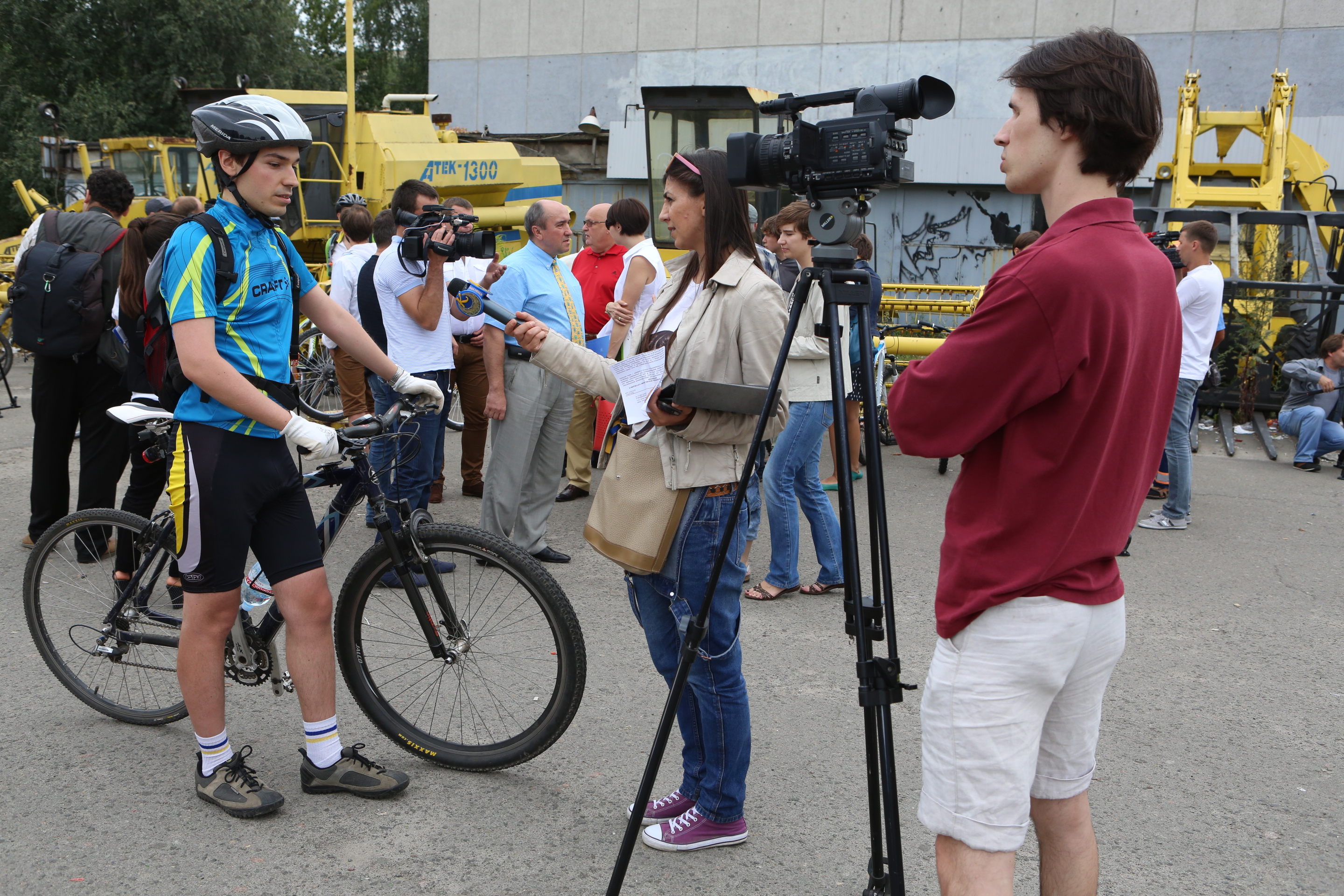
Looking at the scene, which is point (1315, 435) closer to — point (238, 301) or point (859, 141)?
point (859, 141)

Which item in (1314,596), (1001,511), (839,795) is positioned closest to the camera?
(1001,511)

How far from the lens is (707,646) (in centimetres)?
285

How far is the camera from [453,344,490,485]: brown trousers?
7.03m

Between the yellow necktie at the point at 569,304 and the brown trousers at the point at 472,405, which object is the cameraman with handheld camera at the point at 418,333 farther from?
the brown trousers at the point at 472,405

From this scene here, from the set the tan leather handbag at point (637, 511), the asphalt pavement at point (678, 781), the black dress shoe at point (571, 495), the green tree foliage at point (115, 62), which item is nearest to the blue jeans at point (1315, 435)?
the asphalt pavement at point (678, 781)

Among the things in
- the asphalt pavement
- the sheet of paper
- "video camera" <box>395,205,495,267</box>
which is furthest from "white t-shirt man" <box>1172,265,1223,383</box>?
the sheet of paper

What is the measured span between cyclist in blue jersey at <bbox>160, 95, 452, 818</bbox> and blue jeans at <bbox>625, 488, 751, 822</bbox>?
97 centimetres

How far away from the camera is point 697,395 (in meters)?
2.61

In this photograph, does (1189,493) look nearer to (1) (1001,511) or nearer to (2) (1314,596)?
(2) (1314,596)

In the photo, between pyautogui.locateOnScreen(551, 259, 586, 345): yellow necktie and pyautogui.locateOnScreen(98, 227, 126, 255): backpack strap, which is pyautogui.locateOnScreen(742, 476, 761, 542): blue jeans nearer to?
pyautogui.locateOnScreen(551, 259, 586, 345): yellow necktie

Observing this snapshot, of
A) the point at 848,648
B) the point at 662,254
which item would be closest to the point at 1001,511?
the point at 848,648

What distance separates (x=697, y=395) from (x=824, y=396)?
2.60 meters

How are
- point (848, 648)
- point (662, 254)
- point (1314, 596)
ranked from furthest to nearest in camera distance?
point (662, 254) → point (1314, 596) → point (848, 648)

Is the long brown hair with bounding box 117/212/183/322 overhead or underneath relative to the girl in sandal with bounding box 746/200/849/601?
overhead
